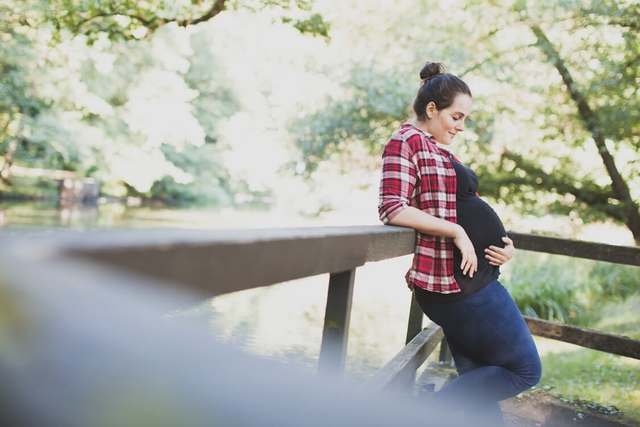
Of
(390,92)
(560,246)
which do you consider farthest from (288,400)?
(390,92)

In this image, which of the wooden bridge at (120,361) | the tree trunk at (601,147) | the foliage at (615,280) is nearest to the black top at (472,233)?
the wooden bridge at (120,361)

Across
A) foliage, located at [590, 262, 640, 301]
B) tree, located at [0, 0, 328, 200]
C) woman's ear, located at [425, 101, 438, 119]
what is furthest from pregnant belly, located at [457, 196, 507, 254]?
tree, located at [0, 0, 328, 200]

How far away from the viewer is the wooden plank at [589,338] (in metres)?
3.00

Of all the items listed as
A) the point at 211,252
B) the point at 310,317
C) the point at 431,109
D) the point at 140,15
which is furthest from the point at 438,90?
the point at 310,317

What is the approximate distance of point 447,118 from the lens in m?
2.11

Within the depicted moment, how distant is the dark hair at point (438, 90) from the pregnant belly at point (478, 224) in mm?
366

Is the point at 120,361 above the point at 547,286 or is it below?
above

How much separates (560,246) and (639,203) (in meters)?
3.62

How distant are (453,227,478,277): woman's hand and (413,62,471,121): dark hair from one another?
49 centimetres

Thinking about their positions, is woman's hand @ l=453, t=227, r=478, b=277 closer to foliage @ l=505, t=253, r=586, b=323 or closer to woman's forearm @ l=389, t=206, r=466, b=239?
woman's forearm @ l=389, t=206, r=466, b=239

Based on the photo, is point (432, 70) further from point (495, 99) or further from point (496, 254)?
point (495, 99)

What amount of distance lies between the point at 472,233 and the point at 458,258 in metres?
0.11

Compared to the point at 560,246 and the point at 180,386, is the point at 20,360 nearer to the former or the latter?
the point at 180,386

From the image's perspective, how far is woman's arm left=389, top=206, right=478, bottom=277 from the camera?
1.89 meters
